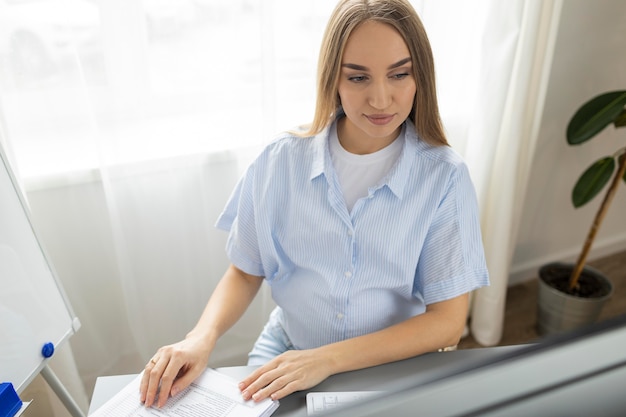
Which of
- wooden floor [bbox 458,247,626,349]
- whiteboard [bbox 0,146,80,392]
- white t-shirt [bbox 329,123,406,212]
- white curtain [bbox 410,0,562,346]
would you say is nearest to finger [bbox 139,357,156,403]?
whiteboard [bbox 0,146,80,392]

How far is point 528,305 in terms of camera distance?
2.36m

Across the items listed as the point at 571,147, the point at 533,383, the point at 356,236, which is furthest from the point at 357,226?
the point at 571,147

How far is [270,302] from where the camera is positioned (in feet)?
6.14

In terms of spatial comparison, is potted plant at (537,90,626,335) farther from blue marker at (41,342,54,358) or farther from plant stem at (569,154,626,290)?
blue marker at (41,342,54,358)

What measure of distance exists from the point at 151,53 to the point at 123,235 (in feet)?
1.76

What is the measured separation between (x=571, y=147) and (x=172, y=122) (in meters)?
1.69

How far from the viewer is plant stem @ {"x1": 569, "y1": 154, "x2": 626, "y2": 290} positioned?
1853 millimetres

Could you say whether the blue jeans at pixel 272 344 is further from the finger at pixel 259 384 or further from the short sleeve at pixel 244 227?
the finger at pixel 259 384

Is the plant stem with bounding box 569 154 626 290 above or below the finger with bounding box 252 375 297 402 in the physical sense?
below

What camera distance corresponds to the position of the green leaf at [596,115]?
177 centimetres

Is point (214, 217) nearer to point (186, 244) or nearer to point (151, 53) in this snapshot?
point (186, 244)

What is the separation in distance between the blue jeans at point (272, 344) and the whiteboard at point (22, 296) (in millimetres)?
441

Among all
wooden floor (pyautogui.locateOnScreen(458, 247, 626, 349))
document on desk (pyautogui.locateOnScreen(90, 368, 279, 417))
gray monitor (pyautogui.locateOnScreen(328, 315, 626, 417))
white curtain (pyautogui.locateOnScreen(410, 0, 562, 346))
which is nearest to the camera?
gray monitor (pyautogui.locateOnScreen(328, 315, 626, 417))

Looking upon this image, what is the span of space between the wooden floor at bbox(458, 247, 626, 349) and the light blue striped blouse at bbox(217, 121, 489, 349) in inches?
45.3
